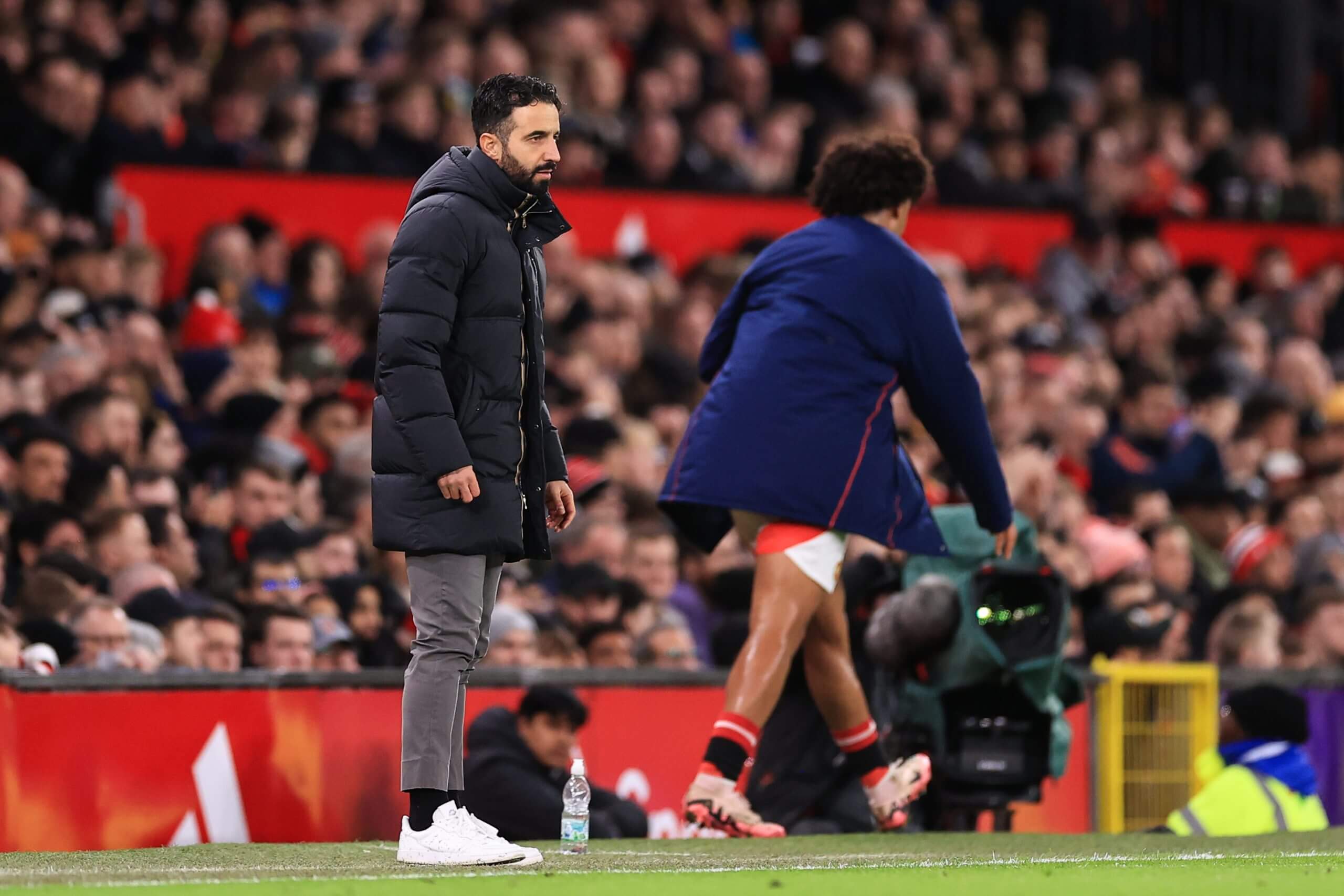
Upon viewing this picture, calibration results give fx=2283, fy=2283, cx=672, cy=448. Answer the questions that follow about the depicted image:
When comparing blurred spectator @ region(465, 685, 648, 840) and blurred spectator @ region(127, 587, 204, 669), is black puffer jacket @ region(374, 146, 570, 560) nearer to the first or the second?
blurred spectator @ region(465, 685, 648, 840)

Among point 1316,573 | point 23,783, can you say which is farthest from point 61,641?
point 1316,573

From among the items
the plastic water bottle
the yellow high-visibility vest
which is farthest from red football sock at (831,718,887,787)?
the yellow high-visibility vest

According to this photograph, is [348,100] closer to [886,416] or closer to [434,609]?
[886,416]

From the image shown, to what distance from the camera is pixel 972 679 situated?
300 inches

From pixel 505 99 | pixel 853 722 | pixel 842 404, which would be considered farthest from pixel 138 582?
pixel 505 99

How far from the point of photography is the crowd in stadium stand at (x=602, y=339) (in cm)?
931

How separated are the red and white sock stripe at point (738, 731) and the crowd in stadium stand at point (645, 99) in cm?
694

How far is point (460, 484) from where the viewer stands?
560cm

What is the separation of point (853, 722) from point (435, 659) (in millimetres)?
1836

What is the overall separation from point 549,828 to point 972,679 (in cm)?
155

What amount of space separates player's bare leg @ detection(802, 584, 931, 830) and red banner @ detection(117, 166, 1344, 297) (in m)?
6.62

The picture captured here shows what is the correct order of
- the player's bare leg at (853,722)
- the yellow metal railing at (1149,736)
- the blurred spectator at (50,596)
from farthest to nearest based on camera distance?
1. the yellow metal railing at (1149,736)
2. the blurred spectator at (50,596)
3. the player's bare leg at (853,722)

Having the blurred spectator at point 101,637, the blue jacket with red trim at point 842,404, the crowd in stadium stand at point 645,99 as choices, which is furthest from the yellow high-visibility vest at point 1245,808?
the crowd in stadium stand at point 645,99

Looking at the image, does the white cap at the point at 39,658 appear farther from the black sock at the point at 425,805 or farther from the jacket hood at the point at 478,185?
the jacket hood at the point at 478,185
